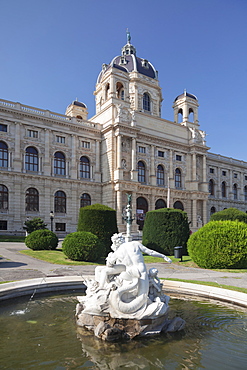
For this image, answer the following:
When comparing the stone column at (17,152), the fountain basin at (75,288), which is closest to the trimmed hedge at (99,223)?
the fountain basin at (75,288)

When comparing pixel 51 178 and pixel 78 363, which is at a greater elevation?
pixel 51 178

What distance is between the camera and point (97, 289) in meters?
6.52

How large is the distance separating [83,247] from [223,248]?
808cm

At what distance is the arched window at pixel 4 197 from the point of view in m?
Answer: 35.9

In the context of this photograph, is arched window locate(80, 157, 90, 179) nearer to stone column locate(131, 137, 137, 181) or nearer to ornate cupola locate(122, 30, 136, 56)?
stone column locate(131, 137, 137, 181)

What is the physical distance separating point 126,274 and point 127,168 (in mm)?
37088

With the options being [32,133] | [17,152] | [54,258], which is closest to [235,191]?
[32,133]

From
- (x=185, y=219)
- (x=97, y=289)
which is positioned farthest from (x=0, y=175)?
(x=97, y=289)

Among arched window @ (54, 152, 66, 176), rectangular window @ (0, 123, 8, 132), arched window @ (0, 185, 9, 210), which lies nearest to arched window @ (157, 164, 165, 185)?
arched window @ (54, 152, 66, 176)

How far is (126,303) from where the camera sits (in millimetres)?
5996

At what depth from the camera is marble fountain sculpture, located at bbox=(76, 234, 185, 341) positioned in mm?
5914

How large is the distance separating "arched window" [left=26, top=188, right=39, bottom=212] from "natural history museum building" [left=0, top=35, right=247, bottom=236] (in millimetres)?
126

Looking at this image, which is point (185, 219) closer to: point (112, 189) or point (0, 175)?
point (112, 189)

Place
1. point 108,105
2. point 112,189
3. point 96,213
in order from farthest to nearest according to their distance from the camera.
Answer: point 108,105 < point 112,189 < point 96,213
